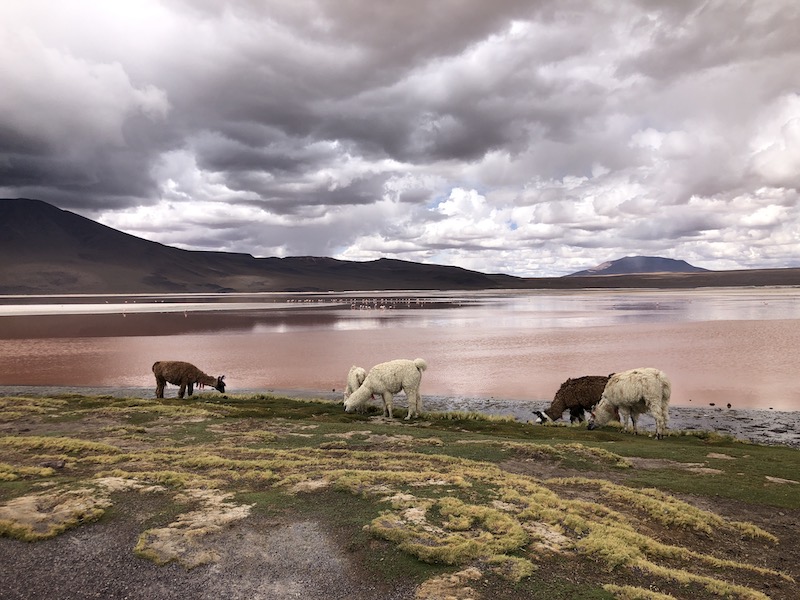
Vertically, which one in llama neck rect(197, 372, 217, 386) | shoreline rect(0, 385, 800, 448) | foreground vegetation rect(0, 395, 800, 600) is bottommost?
shoreline rect(0, 385, 800, 448)

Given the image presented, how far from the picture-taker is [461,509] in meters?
9.48

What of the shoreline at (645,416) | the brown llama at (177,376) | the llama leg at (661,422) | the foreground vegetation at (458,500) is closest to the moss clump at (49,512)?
the foreground vegetation at (458,500)

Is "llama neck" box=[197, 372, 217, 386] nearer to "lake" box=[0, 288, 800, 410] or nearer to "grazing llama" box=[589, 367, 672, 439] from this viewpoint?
"lake" box=[0, 288, 800, 410]

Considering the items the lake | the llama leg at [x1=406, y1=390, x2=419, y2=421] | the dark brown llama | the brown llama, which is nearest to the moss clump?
the llama leg at [x1=406, y1=390, x2=419, y2=421]

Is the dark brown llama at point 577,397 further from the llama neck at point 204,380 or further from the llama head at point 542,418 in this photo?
the llama neck at point 204,380

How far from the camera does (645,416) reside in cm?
2398

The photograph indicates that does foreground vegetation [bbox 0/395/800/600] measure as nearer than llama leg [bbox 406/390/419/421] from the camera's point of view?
Yes

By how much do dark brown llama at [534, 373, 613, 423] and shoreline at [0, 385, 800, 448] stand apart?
754mm

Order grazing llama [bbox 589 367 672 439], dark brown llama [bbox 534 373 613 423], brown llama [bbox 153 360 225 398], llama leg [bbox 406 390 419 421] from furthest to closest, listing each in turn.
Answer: brown llama [bbox 153 360 225 398], dark brown llama [bbox 534 373 613 423], llama leg [bbox 406 390 419 421], grazing llama [bbox 589 367 672 439]

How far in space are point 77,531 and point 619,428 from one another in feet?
63.8

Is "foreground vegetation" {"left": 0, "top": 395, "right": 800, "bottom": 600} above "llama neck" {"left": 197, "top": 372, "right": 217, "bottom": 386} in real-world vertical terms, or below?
above

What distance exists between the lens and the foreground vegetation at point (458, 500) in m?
7.61

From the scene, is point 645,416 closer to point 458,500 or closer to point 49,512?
point 458,500

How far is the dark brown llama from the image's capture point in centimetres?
2242
